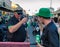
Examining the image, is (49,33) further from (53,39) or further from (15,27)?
(15,27)

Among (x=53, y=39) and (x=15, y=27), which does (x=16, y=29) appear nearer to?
(x=15, y=27)

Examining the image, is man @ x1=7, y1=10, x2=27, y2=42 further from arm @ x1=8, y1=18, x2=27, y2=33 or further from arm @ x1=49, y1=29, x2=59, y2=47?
arm @ x1=49, y1=29, x2=59, y2=47

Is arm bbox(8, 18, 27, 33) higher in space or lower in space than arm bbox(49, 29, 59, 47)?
higher

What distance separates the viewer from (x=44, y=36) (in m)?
3.74

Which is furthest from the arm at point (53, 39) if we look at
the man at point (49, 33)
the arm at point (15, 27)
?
the arm at point (15, 27)

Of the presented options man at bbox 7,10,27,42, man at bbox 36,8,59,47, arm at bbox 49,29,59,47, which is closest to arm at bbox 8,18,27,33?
man at bbox 7,10,27,42

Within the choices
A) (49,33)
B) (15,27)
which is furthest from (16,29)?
(49,33)

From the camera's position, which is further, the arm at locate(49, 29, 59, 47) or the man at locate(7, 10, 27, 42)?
the man at locate(7, 10, 27, 42)

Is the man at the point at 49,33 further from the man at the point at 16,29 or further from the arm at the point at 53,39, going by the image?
the man at the point at 16,29

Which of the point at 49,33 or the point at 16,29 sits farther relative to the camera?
the point at 16,29

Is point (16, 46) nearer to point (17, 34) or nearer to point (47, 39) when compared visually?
point (17, 34)

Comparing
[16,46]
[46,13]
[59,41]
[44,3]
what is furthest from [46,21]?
[44,3]

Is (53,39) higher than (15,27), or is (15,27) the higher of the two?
(15,27)

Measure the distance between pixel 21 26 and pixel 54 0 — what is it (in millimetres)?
22196
